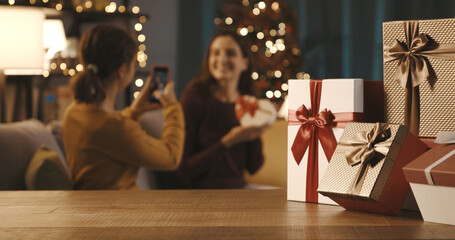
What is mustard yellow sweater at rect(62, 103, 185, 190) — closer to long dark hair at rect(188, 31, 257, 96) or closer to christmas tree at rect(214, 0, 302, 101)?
long dark hair at rect(188, 31, 257, 96)

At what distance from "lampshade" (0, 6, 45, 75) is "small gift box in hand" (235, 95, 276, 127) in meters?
0.92

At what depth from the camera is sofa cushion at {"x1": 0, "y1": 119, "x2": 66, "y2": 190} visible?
173 centimetres

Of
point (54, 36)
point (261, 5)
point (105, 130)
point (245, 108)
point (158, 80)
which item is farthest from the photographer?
point (261, 5)

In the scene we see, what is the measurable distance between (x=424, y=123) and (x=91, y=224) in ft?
1.39

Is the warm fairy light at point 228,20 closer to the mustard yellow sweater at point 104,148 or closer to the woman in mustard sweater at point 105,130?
the woman in mustard sweater at point 105,130

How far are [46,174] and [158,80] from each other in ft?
2.86

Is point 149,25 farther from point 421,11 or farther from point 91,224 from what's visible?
point 91,224

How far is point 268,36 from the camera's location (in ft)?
15.0

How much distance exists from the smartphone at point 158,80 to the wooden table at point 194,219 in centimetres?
153

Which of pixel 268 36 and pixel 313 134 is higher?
pixel 268 36

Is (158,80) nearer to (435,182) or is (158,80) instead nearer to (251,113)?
(251,113)

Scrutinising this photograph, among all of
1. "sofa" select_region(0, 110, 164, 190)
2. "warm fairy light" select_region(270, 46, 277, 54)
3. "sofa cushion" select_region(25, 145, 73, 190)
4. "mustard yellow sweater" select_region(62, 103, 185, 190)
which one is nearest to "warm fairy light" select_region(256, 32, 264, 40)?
"warm fairy light" select_region(270, 46, 277, 54)

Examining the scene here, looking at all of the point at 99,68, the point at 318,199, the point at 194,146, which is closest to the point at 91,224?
the point at 318,199

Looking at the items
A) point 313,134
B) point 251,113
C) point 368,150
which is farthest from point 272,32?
point 368,150
